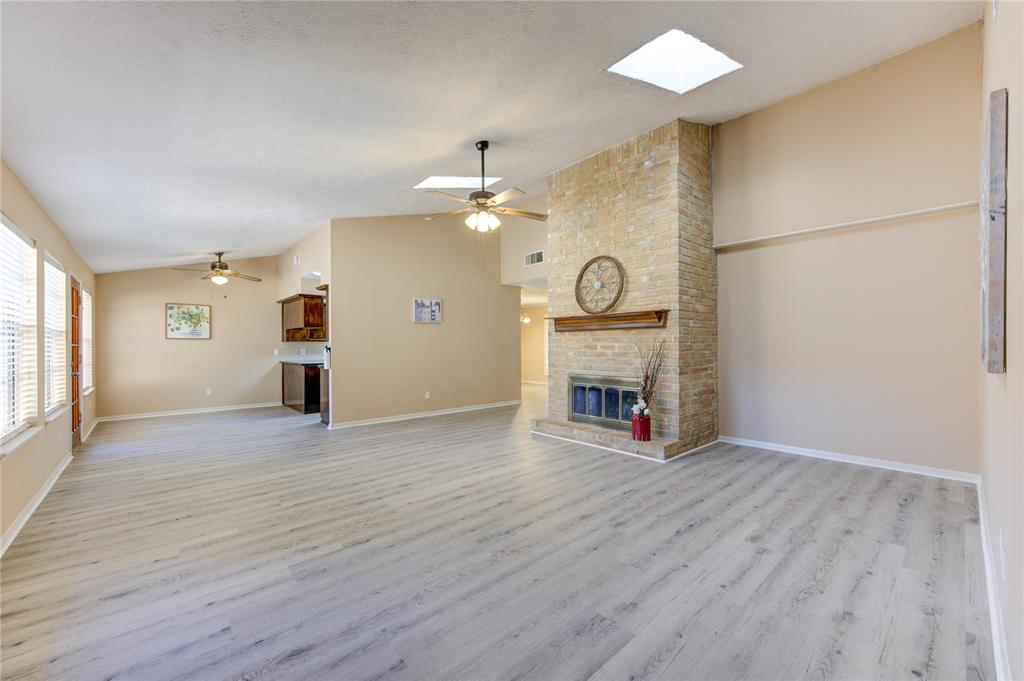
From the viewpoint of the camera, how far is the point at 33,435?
342cm

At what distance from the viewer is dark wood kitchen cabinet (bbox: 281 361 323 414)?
26.0 ft

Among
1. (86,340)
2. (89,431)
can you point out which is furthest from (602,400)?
(86,340)

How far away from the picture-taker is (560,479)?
396 centimetres

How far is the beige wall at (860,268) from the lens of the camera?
3750mm

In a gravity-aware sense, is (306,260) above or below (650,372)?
above

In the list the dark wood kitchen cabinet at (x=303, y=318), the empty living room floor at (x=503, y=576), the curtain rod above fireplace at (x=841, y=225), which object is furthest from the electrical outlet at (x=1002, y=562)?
the dark wood kitchen cabinet at (x=303, y=318)

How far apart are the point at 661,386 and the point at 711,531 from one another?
213 centimetres

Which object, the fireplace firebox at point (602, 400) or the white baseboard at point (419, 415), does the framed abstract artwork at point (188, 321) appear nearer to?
the white baseboard at point (419, 415)

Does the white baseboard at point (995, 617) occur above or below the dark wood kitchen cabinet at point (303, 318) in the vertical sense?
below

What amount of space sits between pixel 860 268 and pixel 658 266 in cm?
183

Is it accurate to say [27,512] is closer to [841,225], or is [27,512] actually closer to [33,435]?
[33,435]

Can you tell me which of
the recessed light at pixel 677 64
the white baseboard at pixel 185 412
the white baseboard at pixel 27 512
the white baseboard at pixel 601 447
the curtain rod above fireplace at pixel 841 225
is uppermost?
the recessed light at pixel 677 64

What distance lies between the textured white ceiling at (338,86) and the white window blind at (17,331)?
592mm

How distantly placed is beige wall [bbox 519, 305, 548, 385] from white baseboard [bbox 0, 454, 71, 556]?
10.2m
